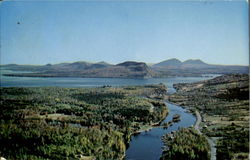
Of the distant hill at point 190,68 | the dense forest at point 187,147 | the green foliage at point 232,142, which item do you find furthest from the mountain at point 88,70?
the green foliage at point 232,142

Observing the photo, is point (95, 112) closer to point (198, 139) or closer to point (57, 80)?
point (57, 80)

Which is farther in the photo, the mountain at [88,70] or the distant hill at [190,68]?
the mountain at [88,70]

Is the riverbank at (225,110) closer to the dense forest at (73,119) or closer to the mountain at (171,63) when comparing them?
the mountain at (171,63)

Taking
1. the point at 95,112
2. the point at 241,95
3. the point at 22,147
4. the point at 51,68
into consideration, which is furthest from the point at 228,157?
the point at 51,68

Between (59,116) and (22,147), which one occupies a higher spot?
(59,116)

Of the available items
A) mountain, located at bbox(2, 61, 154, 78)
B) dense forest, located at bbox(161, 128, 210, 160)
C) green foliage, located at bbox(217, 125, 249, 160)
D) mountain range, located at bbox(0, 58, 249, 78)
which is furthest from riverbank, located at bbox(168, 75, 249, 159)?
mountain, located at bbox(2, 61, 154, 78)

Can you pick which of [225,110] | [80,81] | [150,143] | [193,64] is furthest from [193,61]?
[80,81]

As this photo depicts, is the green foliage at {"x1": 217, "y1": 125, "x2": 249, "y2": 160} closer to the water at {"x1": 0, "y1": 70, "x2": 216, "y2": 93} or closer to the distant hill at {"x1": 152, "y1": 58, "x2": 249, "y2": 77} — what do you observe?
the distant hill at {"x1": 152, "y1": 58, "x2": 249, "y2": 77}

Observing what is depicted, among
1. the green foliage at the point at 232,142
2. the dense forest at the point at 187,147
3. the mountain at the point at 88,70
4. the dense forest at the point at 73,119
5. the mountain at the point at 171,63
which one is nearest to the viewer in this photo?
the green foliage at the point at 232,142
